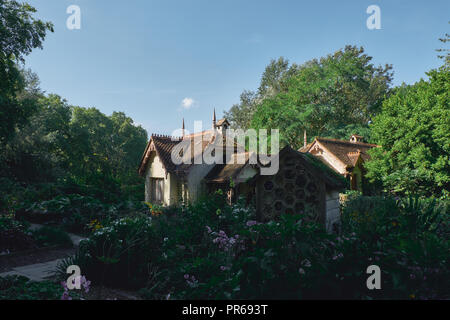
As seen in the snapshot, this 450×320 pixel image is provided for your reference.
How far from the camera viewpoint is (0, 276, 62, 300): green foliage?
14.1 feet

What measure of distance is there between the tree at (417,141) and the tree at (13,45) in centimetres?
2111

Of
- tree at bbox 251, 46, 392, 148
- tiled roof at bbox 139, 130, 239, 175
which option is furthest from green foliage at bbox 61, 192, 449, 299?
tree at bbox 251, 46, 392, 148

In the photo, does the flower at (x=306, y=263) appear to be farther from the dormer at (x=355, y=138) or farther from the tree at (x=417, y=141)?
the dormer at (x=355, y=138)

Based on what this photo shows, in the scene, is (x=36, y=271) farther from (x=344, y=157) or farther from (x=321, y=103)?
(x=321, y=103)

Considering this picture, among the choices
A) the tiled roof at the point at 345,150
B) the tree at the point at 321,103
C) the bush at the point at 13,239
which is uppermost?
the tree at the point at 321,103

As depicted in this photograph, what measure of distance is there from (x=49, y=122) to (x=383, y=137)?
98.2ft

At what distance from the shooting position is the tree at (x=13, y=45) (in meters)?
15.0

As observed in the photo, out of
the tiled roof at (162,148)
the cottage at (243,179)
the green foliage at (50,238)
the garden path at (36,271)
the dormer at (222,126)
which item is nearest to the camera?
the garden path at (36,271)

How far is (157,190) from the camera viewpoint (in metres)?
21.2

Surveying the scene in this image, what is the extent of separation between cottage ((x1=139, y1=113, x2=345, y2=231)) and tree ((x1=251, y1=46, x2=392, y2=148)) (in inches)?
459

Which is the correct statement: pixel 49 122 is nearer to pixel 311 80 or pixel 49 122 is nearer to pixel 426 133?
pixel 311 80

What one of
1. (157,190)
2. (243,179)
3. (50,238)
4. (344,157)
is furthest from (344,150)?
(50,238)

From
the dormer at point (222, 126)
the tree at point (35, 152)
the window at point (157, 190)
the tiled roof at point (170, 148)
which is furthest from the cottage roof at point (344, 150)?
the tree at point (35, 152)

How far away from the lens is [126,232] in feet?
19.8
